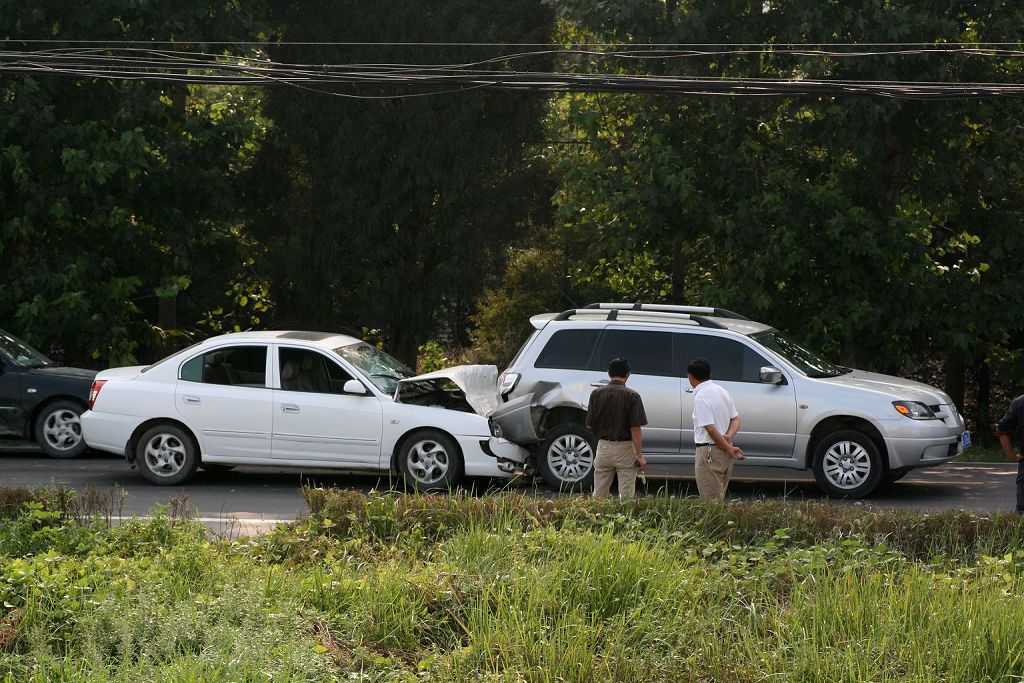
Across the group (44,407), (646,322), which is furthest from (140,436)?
(646,322)

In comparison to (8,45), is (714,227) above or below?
below

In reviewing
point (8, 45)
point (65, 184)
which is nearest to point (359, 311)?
point (65, 184)

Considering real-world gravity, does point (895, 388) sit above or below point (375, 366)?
below

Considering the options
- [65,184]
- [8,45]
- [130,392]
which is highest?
[8,45]

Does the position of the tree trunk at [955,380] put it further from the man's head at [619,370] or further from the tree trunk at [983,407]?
the man's head at [619,370]

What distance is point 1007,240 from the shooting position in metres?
18.8

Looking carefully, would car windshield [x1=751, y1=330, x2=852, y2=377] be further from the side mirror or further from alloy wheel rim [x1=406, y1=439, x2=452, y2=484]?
the side mirror

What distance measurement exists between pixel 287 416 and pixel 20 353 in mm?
5483

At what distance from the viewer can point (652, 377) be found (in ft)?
44.9

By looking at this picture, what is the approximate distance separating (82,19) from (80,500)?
12117mm

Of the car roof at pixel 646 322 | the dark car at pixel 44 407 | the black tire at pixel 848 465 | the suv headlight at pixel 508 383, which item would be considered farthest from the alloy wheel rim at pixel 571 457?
the dark car at pixel 44 407

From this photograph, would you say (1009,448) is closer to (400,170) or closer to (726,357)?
(726,357)

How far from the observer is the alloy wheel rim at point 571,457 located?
13539 mm

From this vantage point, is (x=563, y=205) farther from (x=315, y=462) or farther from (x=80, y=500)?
(x=80, y=500)
